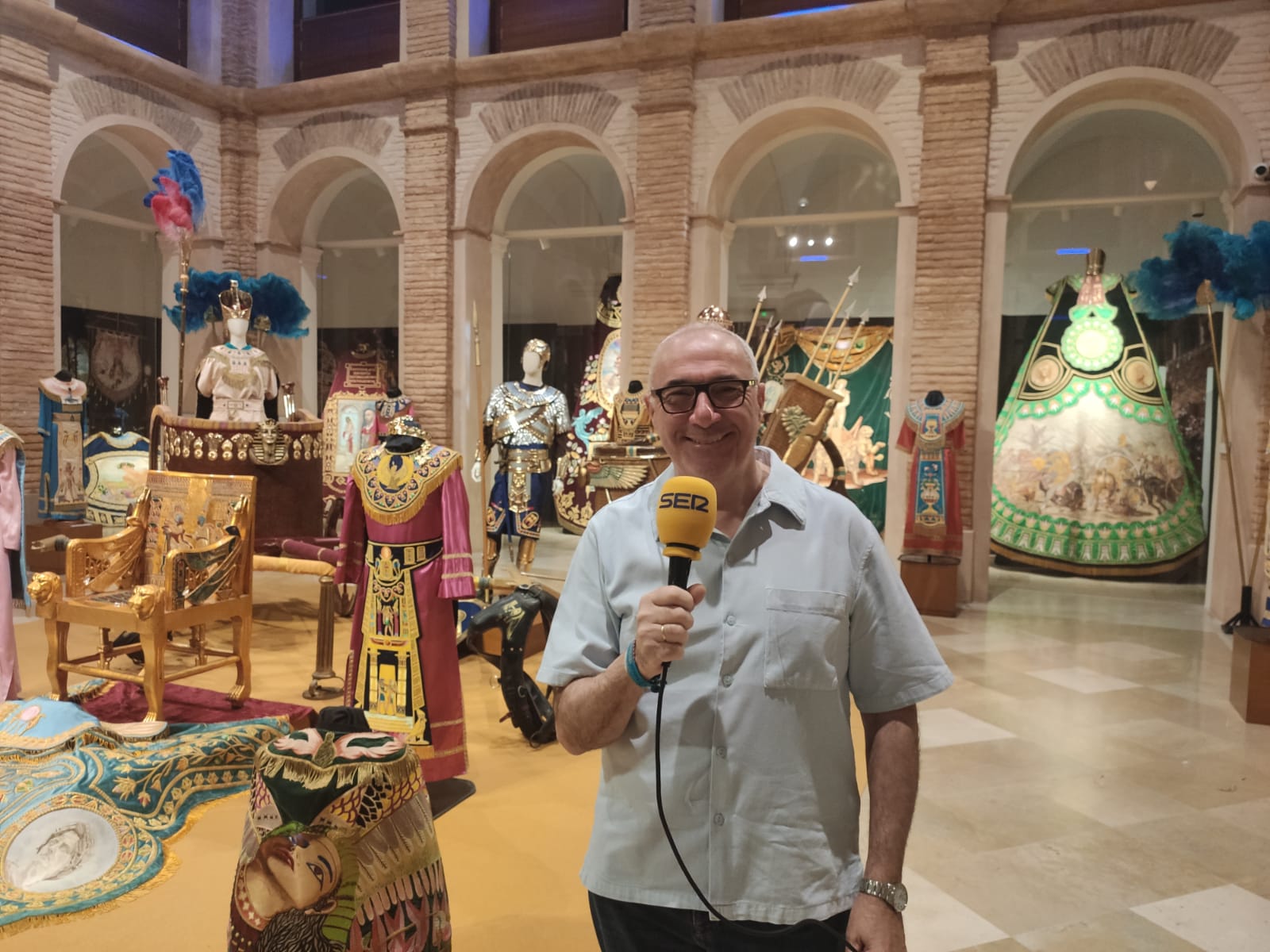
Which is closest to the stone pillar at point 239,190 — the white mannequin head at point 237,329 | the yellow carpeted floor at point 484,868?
the white mannequin head at point 237,329

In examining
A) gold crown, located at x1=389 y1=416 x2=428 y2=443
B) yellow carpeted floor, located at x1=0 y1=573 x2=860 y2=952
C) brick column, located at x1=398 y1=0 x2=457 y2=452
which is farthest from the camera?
brick column, located at x1=398 y1=0 x2=457 y2=452

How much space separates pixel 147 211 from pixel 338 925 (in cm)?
1384

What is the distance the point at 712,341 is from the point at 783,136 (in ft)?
31.4

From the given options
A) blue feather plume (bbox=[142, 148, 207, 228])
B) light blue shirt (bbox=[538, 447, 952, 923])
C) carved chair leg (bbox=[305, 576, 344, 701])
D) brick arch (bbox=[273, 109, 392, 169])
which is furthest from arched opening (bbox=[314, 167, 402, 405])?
light blue shirt (bbox=[538, 447, 952, 923])

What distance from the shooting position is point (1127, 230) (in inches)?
419

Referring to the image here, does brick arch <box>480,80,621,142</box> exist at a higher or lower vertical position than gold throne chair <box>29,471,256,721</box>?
higher

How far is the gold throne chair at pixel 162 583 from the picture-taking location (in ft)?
15.6

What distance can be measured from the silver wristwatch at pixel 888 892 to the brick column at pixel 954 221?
25.9ft

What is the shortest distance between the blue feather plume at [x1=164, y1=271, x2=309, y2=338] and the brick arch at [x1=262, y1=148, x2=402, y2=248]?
132 cm

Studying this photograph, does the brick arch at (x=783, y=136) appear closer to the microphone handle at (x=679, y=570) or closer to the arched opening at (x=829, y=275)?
the arched opening at (x=829, y=275)

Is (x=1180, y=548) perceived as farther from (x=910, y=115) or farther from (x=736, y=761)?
(x=736, y=761)

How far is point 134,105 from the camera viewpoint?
1083 cm

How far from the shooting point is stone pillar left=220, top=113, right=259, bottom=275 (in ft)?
39.2

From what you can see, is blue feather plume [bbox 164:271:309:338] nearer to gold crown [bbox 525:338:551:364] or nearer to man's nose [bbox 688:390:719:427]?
Result: gold crown [bbox 525:338:551:364]
